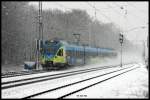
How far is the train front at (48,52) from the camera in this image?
129 ft

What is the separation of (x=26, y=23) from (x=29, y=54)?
4.79 m

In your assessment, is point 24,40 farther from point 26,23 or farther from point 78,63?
point 78,63

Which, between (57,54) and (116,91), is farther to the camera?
(57,54)

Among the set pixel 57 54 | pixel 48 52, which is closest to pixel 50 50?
pixel 48 52

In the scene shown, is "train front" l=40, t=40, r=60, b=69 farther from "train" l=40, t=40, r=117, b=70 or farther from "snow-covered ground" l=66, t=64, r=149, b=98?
"snow-covered ground" l=66, t=64, r=149, b=98

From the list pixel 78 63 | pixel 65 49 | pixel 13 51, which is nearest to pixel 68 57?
pixel 65 49

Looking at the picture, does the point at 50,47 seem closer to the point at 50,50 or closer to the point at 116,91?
the point at 50,50

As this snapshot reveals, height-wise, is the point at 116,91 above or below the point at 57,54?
below

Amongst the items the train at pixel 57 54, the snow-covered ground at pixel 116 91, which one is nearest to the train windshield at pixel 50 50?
the train at pixel 57 54

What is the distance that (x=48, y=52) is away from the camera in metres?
39.8

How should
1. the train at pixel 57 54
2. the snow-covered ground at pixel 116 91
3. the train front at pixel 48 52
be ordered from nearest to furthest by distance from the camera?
the snow-covered ground at pixel 116 91, the train at pixel 57 54, the train front at pixel 48 52

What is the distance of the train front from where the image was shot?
39250mm

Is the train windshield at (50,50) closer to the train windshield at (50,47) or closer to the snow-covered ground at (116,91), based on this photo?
the train windshield at (50,47)

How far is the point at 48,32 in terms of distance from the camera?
5441 cm
